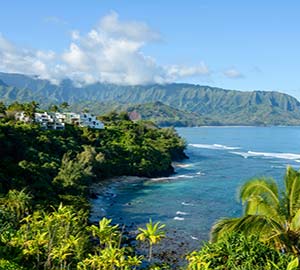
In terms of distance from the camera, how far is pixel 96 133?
87.0 metres

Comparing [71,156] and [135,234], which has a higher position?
[71,156]

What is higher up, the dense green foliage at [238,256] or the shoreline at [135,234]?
the dense green foliage at [238,256]

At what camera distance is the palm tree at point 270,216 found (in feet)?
47.1

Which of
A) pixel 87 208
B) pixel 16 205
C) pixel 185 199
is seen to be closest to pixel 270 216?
pixel 16 205

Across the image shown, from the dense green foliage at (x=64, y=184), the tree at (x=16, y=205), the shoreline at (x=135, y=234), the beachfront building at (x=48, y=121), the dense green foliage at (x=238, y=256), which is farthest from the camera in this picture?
the beachfront building at (x=48, y=121)

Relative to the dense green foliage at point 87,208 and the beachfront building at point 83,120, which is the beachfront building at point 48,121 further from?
the beachfront building at point 83,120

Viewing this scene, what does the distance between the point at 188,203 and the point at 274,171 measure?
3294 cm

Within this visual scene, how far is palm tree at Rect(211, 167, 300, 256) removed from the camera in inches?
566

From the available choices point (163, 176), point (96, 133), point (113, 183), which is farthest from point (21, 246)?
point (96, 133)

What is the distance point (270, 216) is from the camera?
15117 mm

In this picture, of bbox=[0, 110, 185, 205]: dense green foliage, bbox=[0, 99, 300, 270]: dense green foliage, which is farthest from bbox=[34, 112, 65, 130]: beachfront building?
bbox=[0, 99, 300, 270]: dense green foliage

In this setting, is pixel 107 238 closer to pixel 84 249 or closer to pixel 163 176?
pixel 84 249

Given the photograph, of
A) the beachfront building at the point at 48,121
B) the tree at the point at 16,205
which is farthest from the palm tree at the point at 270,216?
the beachfront building at the point at 48,121

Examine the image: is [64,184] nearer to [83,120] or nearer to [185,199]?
[185,199]
